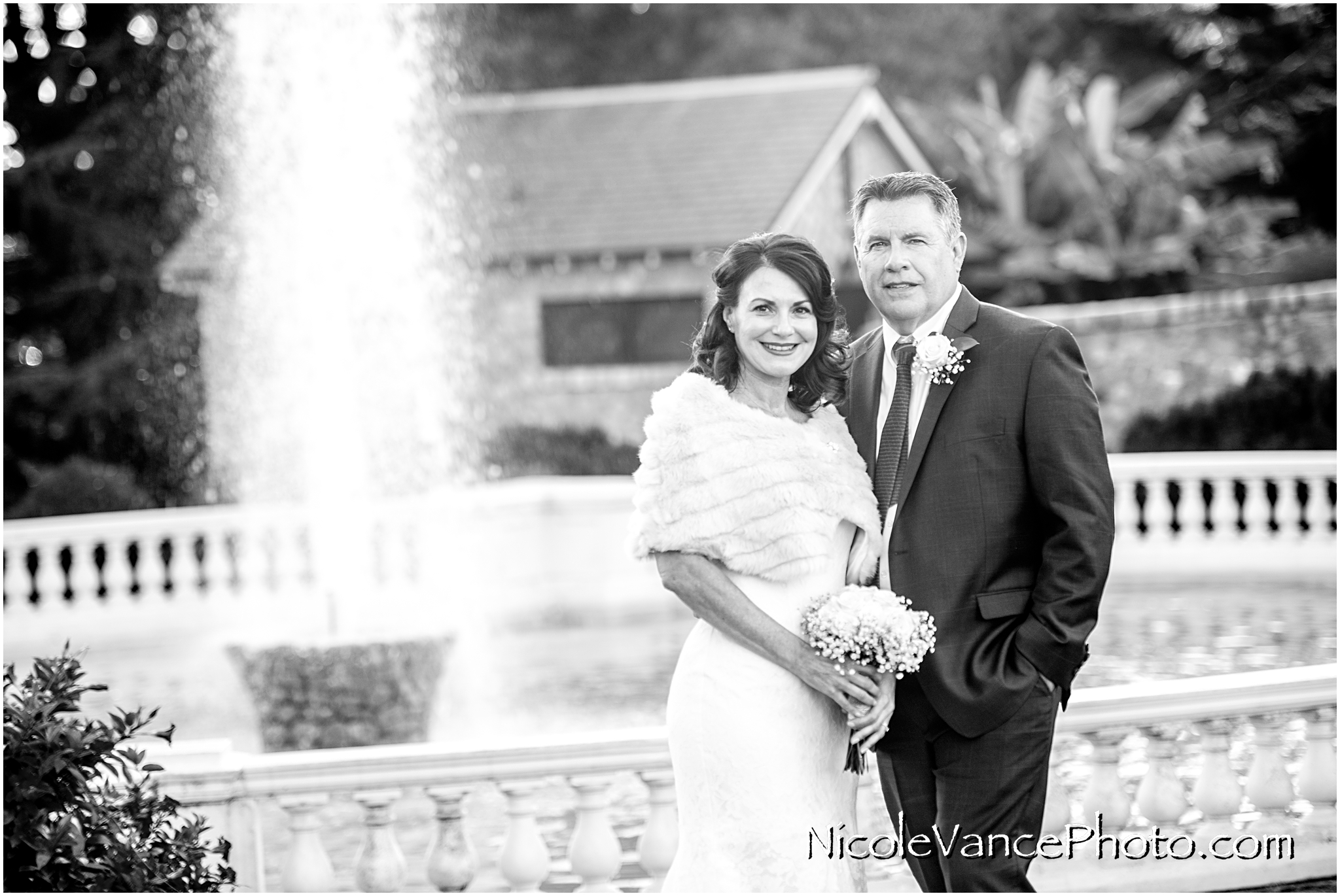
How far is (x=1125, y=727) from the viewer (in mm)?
4934

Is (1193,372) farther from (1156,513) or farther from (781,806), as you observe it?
(781,806)

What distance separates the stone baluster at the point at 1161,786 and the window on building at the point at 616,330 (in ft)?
59.5

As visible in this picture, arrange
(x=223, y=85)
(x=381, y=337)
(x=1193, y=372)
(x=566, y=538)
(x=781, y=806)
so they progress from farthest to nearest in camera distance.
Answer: (x=1193, y=372) < (x=223, y=85) < (x=381, y=337) < (x=566, y=538) < (x=781, y=806)

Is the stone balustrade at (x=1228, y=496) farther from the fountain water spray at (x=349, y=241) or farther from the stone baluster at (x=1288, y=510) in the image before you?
the fountain water spray at (x=349, y=241)

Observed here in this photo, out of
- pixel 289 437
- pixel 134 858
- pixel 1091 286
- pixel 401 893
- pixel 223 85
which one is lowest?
pixel 401 893

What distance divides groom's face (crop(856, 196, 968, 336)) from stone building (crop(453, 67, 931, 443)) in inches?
724

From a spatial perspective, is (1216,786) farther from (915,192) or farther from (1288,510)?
(1288,510)

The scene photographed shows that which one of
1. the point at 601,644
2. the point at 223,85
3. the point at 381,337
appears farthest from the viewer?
the point at 223,85

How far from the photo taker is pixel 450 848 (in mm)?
4785

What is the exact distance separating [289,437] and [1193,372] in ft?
40.0

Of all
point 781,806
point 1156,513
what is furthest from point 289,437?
point 781,806

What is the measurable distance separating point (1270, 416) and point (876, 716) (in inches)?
587

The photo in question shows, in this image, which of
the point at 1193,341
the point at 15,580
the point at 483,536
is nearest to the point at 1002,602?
the point at 483,536

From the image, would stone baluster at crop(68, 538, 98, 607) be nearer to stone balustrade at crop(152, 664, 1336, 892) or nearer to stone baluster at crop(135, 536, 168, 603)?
stone baluster at crop(135, 536, 168, 603)
